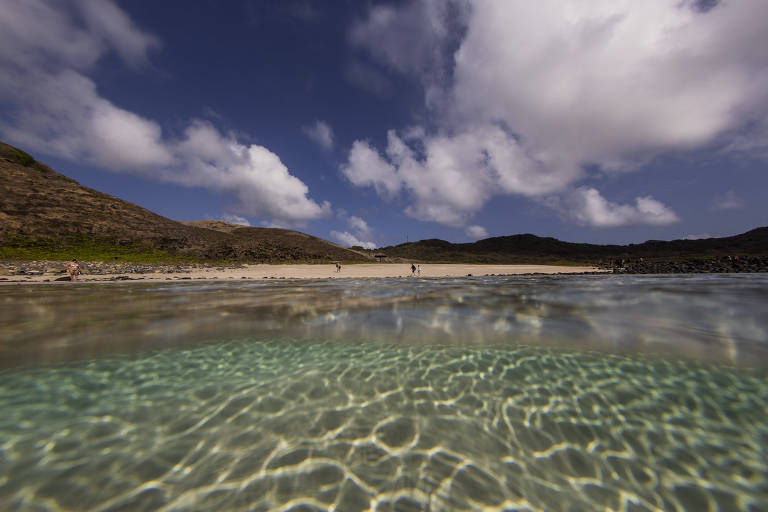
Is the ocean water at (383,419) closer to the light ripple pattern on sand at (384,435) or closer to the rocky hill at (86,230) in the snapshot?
the light ripple pattern on sand at (384,435)

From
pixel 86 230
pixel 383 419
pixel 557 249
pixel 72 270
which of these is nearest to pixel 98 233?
pixel 86 230

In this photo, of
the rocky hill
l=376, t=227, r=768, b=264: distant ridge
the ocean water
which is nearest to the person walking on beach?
the rocky hill

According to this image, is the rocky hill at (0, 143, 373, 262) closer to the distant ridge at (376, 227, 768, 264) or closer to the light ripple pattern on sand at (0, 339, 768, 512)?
the light ripple pattern on sand at (0, 339, 768, 512)

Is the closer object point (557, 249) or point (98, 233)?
point (98, 233)

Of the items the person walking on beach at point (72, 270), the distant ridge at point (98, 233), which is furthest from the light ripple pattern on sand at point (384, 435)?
the distant ridge at point (98, 233)

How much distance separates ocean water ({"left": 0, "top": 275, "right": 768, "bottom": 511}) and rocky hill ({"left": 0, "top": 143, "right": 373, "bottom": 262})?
37.3 meters

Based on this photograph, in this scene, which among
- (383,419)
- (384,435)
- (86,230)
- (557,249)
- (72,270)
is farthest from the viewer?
(557,249)

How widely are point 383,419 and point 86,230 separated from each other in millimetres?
52559

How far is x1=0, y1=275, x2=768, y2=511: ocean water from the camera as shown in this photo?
2662 mm

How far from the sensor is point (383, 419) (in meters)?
3.84

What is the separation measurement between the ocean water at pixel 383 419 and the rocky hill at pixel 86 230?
122ft

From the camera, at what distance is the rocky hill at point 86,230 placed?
32.1 m

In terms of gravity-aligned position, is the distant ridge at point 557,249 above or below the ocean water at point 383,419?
above

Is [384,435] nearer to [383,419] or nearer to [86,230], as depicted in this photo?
[383,419]
